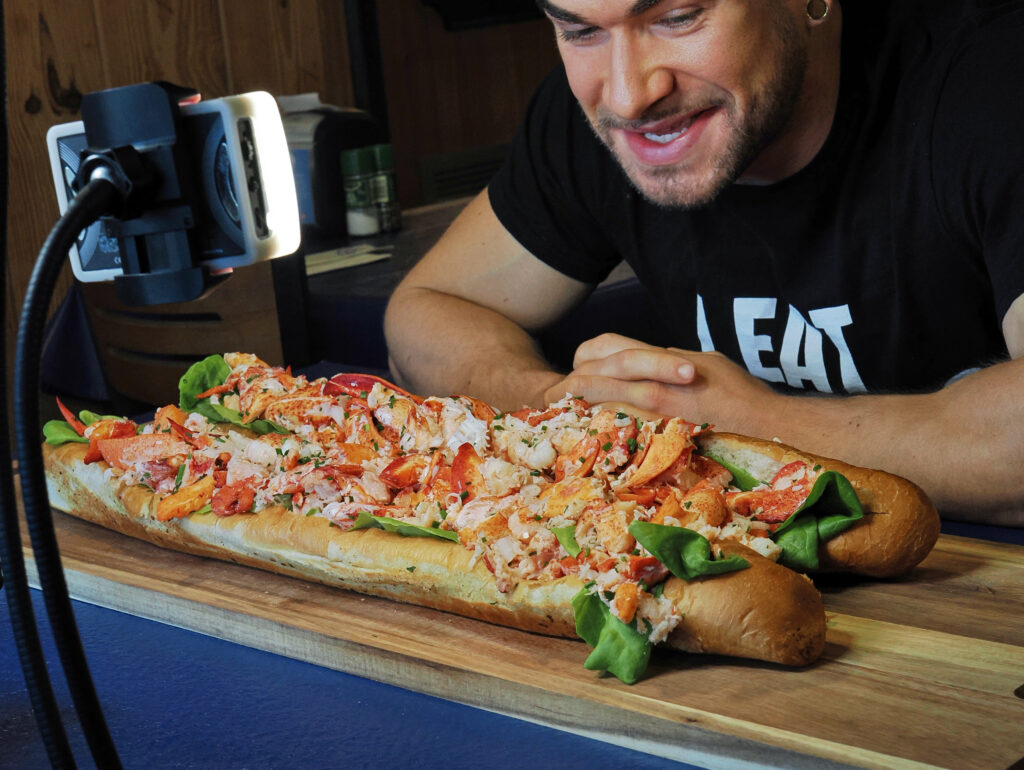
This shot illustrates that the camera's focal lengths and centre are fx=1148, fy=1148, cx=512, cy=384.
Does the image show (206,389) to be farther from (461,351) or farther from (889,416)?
(889,416)

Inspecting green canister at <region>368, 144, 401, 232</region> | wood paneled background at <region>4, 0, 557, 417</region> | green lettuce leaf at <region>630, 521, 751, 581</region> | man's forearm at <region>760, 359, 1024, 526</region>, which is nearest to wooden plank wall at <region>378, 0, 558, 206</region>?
wood paneled background at <region>4, 0, 557, 417</region>

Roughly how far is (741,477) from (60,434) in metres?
1.05

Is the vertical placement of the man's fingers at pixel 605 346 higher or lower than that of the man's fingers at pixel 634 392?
higher

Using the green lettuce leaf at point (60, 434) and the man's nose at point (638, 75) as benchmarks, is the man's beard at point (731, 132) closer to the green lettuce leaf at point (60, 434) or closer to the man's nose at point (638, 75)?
the man's nose at point (638, 75)

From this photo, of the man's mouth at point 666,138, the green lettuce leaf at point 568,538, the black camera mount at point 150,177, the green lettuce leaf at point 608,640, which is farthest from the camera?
the man's mouth at point 666,138

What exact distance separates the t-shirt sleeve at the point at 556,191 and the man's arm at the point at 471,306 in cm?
3

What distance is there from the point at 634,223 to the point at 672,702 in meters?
1.24

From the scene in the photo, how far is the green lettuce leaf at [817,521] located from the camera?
1188mm

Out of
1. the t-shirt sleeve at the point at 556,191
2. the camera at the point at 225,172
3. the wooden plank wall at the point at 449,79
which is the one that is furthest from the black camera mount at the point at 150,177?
the wooden plank wall at the point at 449,79

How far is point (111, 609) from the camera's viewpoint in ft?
4.65

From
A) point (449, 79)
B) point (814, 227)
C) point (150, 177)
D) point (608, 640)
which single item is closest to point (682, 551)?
point (608, 640)

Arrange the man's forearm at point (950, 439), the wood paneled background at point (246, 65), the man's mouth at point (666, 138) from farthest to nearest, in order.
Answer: the wood paneled background at point (246, 65) < the man's mouth at point (666, 138) < the man's forearm at point (950, 439)

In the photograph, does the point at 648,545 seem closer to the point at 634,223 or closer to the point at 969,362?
the point at 969,362

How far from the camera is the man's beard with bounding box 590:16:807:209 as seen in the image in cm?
168
